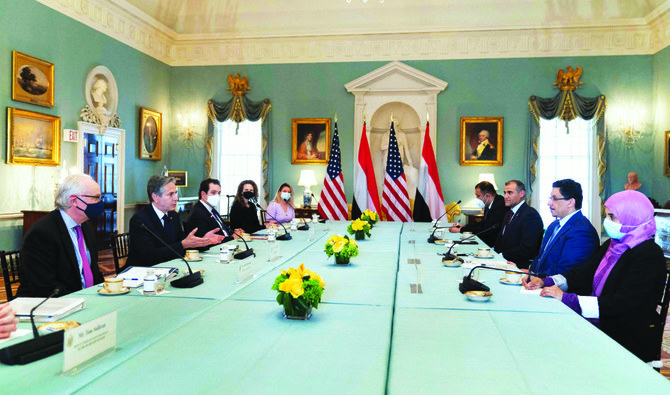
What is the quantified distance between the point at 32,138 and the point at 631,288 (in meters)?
7.10

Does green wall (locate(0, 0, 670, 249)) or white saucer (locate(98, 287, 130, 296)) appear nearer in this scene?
white saucer (locate(98, 287, 130, 296))

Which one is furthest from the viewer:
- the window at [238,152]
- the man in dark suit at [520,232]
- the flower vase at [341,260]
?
the window at [238,152]

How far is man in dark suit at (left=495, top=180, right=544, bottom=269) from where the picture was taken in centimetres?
445

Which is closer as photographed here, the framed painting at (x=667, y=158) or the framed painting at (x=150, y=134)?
the framed painting at (x=667, y=158)

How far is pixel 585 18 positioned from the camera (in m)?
8.95

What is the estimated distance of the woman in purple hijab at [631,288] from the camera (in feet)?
7.93

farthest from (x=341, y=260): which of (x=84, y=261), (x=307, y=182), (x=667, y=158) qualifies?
(x=667, y=158)

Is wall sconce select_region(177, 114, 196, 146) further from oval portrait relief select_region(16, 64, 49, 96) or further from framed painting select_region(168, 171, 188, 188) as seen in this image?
oval portrait relief select_region(16, 64, 49, 96)

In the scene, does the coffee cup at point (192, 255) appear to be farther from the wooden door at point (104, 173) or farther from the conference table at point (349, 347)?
the wooden door at point (104, 173)

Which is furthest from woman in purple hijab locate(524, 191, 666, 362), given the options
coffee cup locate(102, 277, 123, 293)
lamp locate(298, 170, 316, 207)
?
lamp locate(298, 170, 316, 207)

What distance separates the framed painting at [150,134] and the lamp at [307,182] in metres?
2.92

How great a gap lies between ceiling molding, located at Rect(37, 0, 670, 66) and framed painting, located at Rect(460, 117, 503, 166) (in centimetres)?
124

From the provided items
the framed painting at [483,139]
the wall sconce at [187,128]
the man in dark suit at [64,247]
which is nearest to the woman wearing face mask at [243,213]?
the man in dark suit at [64,247]

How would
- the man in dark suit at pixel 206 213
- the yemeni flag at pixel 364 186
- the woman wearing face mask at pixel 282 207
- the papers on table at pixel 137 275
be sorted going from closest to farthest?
the papers on table at pixel 137 275
the man in dark suit at pixel 206 213
the woman wearing face mask at pixel 282 207
the yemeni flag at pixel 364 186
